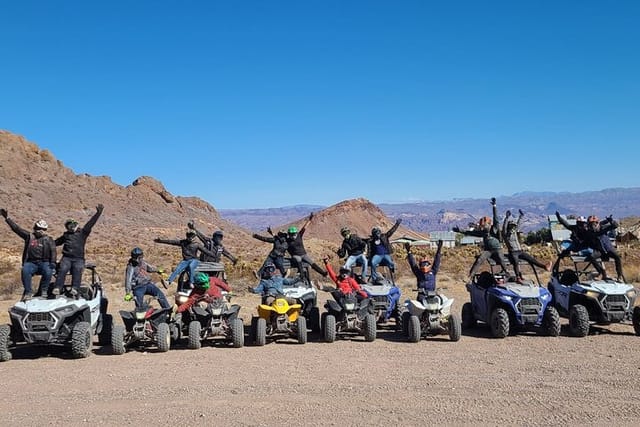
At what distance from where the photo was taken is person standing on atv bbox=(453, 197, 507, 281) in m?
12.5

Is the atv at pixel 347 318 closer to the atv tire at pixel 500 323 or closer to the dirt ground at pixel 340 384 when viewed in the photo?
the dirt ground at pixel 340 384

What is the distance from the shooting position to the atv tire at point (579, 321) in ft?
36.7

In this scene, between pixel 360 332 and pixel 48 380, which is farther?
pixel 360 332

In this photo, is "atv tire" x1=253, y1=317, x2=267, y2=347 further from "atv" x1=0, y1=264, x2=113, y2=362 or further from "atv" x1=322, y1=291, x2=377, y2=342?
"atv" x1=0, y1=264, x2=113, y2=362

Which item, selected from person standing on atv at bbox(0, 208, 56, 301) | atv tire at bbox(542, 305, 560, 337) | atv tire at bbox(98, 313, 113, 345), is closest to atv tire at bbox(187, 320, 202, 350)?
atv tire at bbox(98, 313, 113, 345)

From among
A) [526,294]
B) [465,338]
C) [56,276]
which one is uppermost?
[56,276]

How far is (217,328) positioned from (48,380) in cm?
294

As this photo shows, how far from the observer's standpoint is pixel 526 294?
1119 cm

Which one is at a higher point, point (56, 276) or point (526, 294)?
point (56, 276)

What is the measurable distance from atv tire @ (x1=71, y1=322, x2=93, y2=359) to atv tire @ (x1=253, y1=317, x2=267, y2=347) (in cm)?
287

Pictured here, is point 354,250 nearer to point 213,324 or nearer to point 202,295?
point 202,295

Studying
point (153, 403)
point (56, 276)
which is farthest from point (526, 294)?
point (56, 276)

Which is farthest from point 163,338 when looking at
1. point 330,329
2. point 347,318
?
point 347,318

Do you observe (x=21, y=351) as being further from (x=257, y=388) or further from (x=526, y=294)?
(x=526, y=294)
